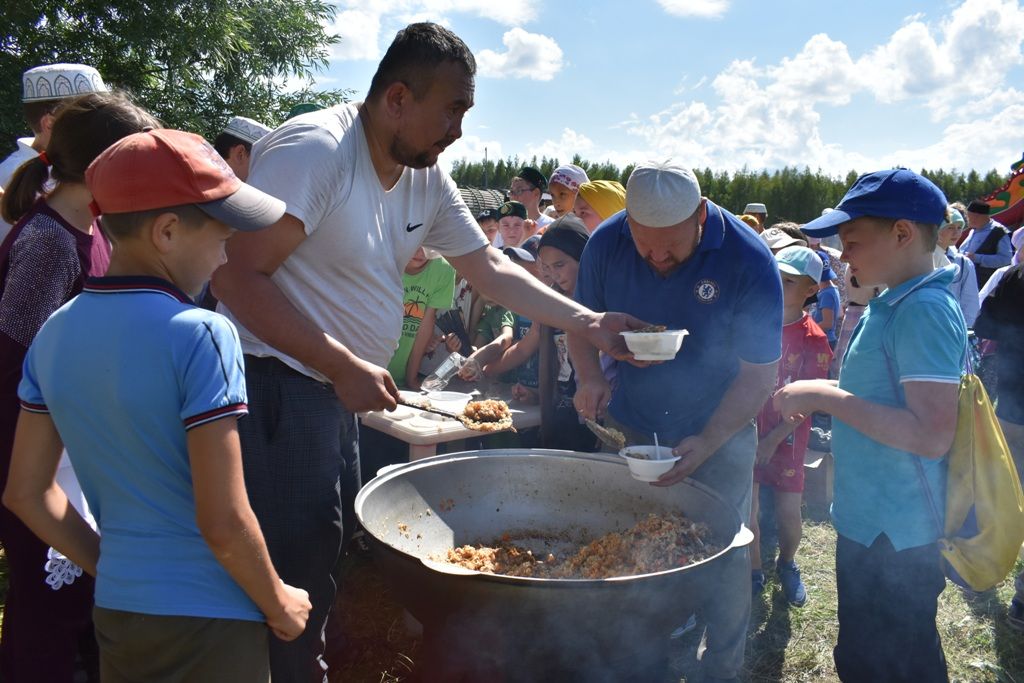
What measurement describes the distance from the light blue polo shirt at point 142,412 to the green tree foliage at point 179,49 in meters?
11.9

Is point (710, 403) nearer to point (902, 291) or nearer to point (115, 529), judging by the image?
point (902, 291)

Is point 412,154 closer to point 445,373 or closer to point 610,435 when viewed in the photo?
point 610,435

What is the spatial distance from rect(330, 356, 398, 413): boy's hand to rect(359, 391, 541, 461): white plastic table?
4.67 ft

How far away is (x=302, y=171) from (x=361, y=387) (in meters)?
0.60

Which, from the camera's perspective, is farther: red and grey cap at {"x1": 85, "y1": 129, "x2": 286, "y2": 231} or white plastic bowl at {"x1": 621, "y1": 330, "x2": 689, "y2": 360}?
white plastic bowl at {"x1": 621, "y1": 330, "x2": 689, "y2": 360}

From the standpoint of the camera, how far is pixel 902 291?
2.06 meters

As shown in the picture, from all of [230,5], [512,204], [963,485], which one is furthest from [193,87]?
[963,485]

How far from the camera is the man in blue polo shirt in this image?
7.84ft

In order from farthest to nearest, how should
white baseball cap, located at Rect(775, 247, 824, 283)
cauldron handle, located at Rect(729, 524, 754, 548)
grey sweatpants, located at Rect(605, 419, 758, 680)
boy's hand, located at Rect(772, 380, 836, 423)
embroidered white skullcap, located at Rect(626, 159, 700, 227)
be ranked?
white baseball cap, located at Rect(775, 247, 824, 283)
grey sweatpants, located at Rect(605, 419, 758, 680)
embroidered white skullcap, located at Rect(626, 159, 700, 227)
boy's hand, located at Rect(772, 380, 836, 423)
cauldron handle, located at Rect(729, 524, 754, 548)

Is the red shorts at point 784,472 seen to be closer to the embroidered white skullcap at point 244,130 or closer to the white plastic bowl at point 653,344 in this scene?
the white plastic bowl at point 653,344

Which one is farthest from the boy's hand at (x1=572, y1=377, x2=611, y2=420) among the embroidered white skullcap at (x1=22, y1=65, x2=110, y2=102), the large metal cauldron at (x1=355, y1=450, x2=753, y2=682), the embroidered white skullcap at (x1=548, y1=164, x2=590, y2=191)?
the embroidered white skullcap at (x1=548, y1=164, x2=590, y2=191)

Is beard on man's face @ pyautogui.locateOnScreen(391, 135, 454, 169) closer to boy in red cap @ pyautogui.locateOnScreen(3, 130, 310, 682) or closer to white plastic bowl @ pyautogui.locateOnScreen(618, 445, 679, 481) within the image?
boy in red cap @ pyautogui.locateOnScreen(3, 130, 310, 682)

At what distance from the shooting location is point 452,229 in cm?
246

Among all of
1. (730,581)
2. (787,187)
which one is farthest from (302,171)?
(787,187)
